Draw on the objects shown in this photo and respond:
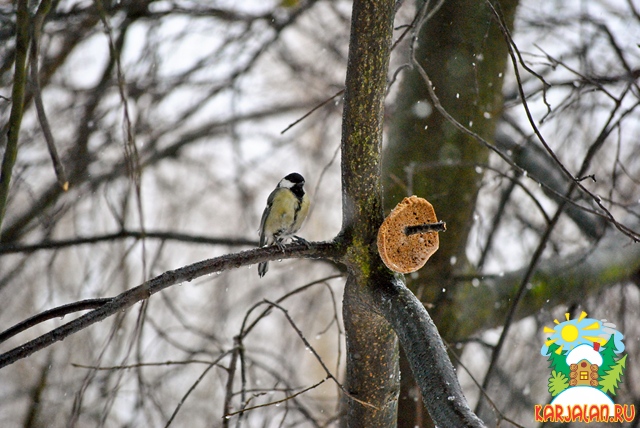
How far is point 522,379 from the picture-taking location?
3777 millimetres

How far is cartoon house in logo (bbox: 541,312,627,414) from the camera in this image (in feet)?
8.16

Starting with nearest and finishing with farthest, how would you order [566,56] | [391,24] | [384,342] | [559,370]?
[391,24]
[384,342]
[559,370]
[566,56]

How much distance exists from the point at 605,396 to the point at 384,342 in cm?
149

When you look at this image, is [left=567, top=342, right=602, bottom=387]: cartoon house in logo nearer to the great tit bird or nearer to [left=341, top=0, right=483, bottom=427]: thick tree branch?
[left=341, top=0, right=483, bottom=427]: thick tree branch

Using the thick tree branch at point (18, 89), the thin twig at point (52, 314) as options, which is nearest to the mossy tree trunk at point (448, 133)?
the thin twig at point (52, 314)

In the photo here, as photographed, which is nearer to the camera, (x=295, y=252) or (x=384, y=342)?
(x=295, y=252)

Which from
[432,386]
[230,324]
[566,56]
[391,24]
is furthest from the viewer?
[230,324]

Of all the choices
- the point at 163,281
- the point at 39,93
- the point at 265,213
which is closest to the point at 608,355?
the point at 265,213

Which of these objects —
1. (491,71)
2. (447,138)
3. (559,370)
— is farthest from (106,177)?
(559,370)

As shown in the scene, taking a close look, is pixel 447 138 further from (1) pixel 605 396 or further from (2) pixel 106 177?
(2) pixel 106 177

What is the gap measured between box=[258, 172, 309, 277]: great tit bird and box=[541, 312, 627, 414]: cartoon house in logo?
4.47 ft

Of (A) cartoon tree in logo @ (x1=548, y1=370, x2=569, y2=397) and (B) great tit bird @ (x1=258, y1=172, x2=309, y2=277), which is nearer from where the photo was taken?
(A) cartoon tree in logo @ (x1=548, y1=370, x2=569, y2=397)

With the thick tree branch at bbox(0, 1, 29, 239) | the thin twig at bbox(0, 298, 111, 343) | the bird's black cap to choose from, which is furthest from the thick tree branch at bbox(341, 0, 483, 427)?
the bird's black cap

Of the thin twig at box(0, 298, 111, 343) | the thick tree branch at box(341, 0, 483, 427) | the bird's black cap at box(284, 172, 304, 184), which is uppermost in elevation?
the bird's black cap at box(284, 172, 304, 184)
